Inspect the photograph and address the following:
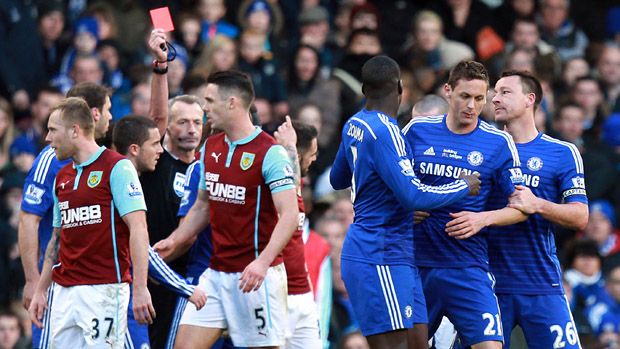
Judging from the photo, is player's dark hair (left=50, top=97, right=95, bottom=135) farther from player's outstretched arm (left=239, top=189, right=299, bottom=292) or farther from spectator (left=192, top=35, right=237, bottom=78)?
spectator (left=192, top=35, right=237, bottom=78)

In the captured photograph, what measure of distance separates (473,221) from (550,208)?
73cm

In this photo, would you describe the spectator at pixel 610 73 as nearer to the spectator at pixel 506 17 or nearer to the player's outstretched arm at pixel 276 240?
→ the spectator at pixel 506 17

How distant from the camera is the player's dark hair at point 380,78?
1000 cm

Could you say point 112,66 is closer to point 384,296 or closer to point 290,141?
point 290,141

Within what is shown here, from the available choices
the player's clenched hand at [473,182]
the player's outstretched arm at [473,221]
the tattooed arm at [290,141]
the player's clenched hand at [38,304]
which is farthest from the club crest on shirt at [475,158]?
the player's clenched hand at [38,304]

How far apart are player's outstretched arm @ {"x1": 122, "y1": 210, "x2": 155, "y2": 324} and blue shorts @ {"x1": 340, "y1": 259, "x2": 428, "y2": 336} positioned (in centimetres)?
138

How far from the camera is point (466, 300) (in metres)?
10.3

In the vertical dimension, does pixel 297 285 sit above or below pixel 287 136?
below

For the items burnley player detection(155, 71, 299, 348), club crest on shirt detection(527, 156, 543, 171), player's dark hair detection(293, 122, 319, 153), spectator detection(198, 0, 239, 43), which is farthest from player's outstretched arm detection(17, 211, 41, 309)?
spectator detection(198, 0, 239, 43)

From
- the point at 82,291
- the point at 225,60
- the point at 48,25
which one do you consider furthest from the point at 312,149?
the point at 48,25

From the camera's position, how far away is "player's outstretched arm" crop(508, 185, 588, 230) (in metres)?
10.4

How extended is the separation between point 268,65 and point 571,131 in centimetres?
370

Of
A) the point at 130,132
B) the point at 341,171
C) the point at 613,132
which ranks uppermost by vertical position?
the point at 130,132

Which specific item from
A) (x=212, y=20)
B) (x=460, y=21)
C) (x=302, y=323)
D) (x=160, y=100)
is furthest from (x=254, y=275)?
(x=460, y=21)
